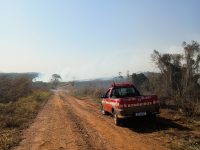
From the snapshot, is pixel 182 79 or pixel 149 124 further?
pixel 182 79

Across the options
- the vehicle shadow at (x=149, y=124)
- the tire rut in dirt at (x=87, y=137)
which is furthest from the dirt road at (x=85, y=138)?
the vehicle shadow at (x=149, y=124)

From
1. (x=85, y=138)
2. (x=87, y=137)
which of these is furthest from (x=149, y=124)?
(x=85, y=138)

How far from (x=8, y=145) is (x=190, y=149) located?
20.6ft

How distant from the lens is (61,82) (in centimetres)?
18512

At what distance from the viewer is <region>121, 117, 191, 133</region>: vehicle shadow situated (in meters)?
12.1

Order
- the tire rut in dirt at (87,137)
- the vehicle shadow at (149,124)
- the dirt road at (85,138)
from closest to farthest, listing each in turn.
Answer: the dirt road at (85,138) < the tire rut in dirt at (87,137) < the vehicle shadow at (149,124)

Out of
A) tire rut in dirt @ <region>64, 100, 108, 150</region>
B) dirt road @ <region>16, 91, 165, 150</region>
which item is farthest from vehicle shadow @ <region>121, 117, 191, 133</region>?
tire rut in dirt @ <region>64, 100, 108, 150</region>

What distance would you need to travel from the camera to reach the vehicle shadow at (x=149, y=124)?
39.8 ft

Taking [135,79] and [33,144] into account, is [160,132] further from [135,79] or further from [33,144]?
[135,79]

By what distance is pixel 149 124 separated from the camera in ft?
44.1

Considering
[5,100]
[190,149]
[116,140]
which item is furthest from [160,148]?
[5,100]

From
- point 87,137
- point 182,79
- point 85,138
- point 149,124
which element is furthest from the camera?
point 182,79

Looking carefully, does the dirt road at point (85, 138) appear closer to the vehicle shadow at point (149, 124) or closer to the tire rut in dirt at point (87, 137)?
the tire rut in dirt at point (87, 137)

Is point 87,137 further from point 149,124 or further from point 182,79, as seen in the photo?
point 182,79
